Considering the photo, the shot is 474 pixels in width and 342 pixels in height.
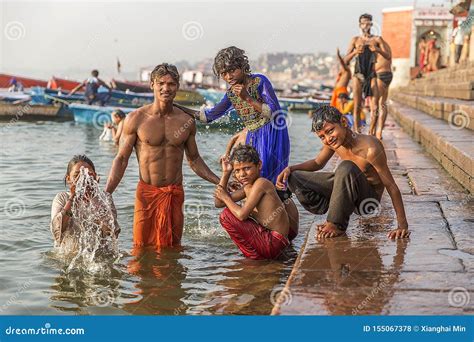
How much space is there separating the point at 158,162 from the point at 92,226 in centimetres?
75

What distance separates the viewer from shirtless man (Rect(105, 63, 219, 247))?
5547mm

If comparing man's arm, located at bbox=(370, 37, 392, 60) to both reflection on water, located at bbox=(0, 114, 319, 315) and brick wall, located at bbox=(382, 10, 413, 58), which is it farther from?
brick wall, located at bbox=(382, 10, 413, 58)

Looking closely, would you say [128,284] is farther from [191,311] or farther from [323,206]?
[323,206]

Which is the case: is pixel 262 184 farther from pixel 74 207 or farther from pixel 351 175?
pixel 74 207

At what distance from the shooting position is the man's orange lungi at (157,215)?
18.5 ft

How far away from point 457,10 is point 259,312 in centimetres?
1978

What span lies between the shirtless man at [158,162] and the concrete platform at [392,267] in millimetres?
1241

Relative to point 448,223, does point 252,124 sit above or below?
above

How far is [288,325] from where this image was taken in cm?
314

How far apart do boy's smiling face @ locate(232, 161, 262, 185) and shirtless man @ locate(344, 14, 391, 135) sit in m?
4.82

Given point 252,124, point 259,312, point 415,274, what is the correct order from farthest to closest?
point 252,124 < point 259,312 < point 415,274

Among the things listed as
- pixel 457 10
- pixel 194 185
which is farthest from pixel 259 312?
pixel 457 10

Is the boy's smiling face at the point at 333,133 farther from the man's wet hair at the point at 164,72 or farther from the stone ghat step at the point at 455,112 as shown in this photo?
the stone ghat step at the point at 455,112

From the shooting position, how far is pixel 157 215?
568cm
